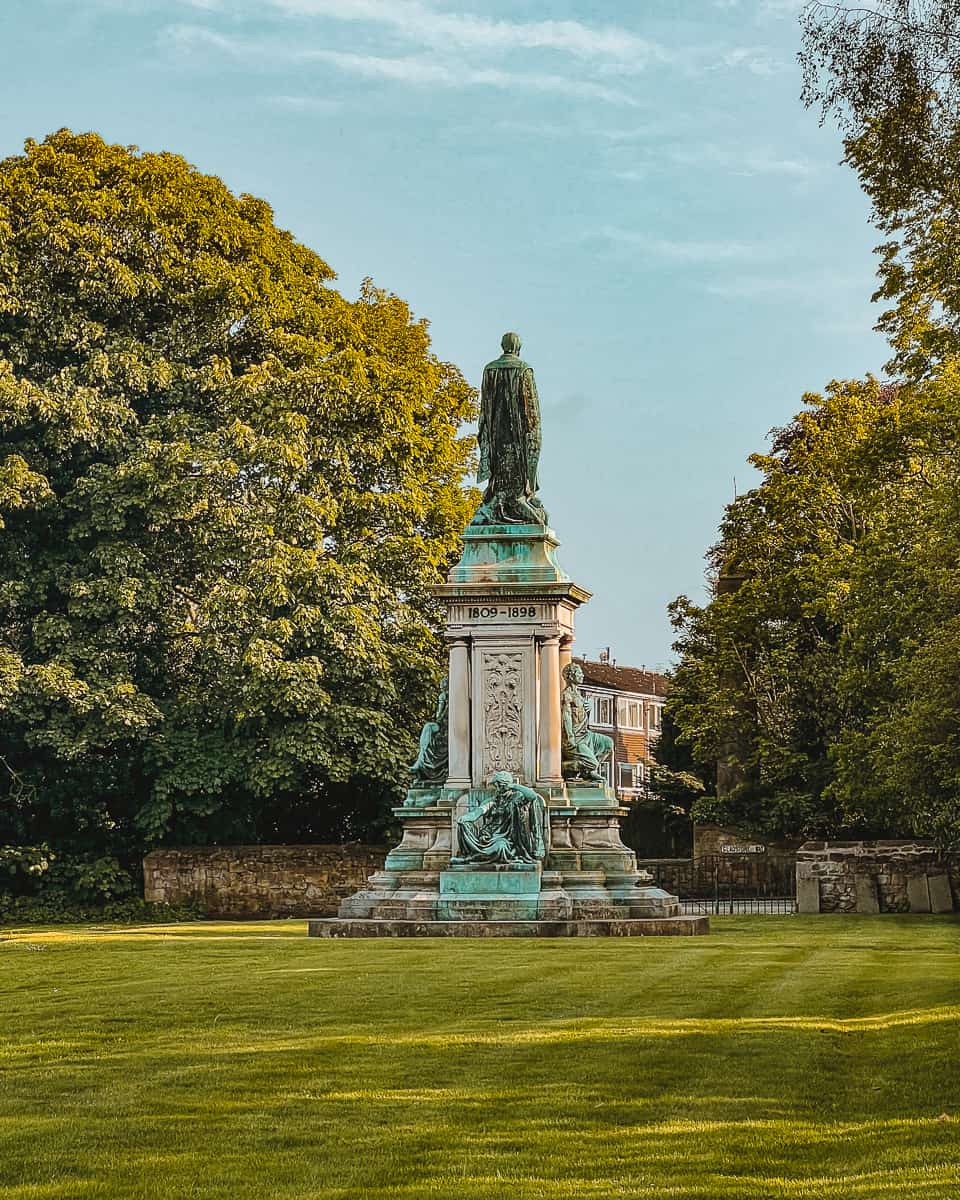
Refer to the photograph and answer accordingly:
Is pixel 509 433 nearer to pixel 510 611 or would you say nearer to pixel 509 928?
pixel 510 611

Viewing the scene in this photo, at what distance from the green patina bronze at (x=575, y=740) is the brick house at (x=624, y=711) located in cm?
6010

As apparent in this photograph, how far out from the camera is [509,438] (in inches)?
1048

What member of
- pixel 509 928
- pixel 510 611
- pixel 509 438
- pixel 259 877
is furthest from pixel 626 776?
pixel 509 928

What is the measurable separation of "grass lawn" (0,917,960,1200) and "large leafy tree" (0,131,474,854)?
628 inches

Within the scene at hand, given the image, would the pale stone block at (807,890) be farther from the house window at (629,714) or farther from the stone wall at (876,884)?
the house window at (629,714)

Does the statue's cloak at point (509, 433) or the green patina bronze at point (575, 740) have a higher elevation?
the statue's cloak at point (509, 433)

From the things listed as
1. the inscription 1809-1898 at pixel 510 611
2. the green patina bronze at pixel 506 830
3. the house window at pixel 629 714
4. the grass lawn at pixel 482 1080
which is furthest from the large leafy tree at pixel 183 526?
the house window at pixel 629 714

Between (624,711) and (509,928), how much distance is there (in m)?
70.3

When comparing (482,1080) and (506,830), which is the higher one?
(506,830)

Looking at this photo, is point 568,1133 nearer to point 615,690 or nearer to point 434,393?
point 434,393

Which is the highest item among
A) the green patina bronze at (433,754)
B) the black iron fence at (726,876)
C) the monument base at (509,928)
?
the green patina bronze at (433,754)

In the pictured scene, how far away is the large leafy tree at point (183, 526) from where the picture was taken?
106 feet

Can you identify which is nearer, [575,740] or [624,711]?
[575,740]

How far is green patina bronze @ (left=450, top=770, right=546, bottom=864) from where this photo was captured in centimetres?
2367
